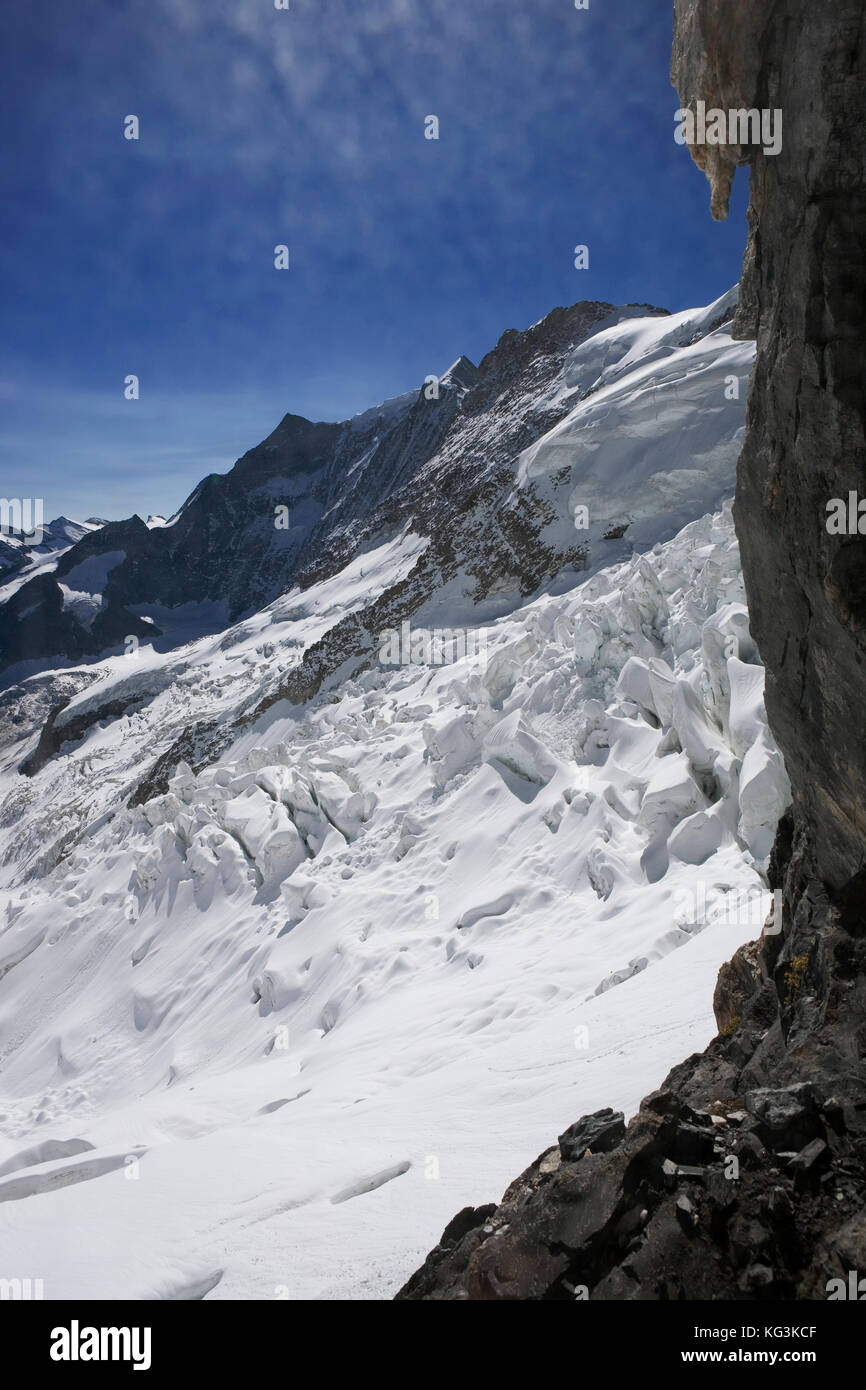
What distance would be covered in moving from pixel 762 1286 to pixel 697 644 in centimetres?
1345

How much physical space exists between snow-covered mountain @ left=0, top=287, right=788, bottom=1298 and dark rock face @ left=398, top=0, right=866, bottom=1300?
1702mm

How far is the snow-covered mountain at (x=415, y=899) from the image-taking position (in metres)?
6.54

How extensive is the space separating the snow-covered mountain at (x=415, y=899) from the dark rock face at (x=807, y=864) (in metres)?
1.70

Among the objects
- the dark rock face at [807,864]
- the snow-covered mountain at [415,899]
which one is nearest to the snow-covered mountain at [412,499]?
the snow-covered mountain at [415,899]

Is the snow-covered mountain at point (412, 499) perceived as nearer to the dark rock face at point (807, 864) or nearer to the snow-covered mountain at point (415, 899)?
the snow-covered mountain at point (415, 899)

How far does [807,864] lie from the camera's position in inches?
205

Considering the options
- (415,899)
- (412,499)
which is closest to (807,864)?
(415,899)

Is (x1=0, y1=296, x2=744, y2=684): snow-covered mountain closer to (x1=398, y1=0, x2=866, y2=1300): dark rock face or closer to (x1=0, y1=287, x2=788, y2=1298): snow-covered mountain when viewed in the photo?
(x1=0, y1=287, x2=788, y2=1298): snow-covered mountain

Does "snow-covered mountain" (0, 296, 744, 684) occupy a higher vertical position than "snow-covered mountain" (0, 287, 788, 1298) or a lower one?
higher

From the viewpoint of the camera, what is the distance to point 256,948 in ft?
50.8

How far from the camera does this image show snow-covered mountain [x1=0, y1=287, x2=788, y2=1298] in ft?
21.5

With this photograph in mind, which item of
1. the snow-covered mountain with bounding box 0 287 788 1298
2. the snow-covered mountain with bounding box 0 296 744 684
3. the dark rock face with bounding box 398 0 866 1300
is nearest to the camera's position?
the dark rock face with bounding box 398 0 866 1300

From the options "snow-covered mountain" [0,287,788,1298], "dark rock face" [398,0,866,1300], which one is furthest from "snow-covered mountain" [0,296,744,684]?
"dark rock face" [398,0,866,1300]

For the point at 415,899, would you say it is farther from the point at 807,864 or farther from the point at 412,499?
the point at 412,499
